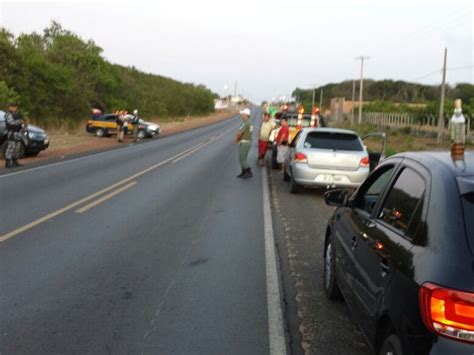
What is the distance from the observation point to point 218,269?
652cm

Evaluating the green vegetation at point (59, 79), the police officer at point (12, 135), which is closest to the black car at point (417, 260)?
the police officer at point (12, 135)

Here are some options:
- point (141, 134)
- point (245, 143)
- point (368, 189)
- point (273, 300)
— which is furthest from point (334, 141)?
point (141, 134)

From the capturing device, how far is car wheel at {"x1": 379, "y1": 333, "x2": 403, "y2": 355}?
9.59 feet

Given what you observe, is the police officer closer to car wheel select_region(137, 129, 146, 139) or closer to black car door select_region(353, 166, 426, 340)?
black car door select_region(353, 166, 426, 340)

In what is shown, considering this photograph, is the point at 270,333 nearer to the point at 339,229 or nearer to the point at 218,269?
the point at 339,229

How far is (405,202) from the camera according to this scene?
11.7 feet

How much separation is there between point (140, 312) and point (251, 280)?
1476 millimetres

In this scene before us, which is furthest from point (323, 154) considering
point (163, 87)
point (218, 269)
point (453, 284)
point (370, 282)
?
point (163, 87)

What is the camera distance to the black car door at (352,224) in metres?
4.26

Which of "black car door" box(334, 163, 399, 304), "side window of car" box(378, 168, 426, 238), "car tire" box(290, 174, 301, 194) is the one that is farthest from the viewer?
"car tire" box(290, 174, 301, 194)

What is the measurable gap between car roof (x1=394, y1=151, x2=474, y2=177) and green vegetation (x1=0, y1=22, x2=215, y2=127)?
28845 millimetres

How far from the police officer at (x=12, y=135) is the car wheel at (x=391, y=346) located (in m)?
16.2

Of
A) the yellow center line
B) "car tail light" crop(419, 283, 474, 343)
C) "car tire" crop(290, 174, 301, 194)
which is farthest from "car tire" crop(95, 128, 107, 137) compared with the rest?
"car tail light" crop(419, 283, 474, 343)

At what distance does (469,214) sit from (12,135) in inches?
664
